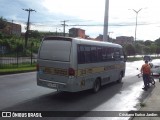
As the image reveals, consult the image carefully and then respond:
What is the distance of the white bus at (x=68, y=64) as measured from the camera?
11.5 metres

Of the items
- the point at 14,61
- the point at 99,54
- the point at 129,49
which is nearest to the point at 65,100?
the point at 99,54

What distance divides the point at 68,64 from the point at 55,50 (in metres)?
0.96

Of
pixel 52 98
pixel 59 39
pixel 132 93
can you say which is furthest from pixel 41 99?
pixel 132 93

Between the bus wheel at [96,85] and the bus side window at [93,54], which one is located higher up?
the bus side window at [93,54]

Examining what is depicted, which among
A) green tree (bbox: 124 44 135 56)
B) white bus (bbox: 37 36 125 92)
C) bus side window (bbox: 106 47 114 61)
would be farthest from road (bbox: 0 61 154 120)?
green tree (bbox: 124 44 135 56)

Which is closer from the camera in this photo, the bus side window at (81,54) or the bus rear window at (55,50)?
the bus rear window at (55,50)

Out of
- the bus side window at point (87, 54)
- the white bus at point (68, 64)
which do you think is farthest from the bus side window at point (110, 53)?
the bus side window at point (87, 54)

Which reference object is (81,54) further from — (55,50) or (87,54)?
(55,50)

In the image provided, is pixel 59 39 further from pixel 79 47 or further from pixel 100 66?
pixel 100 66

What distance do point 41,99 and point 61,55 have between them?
189 cm

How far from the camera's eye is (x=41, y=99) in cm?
1163

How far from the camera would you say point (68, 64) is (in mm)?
11430

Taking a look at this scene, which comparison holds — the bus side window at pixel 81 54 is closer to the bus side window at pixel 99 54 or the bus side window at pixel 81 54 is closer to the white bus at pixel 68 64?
the white bus at pixel 68 64

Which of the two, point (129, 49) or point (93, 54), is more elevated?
point (93, 54)
